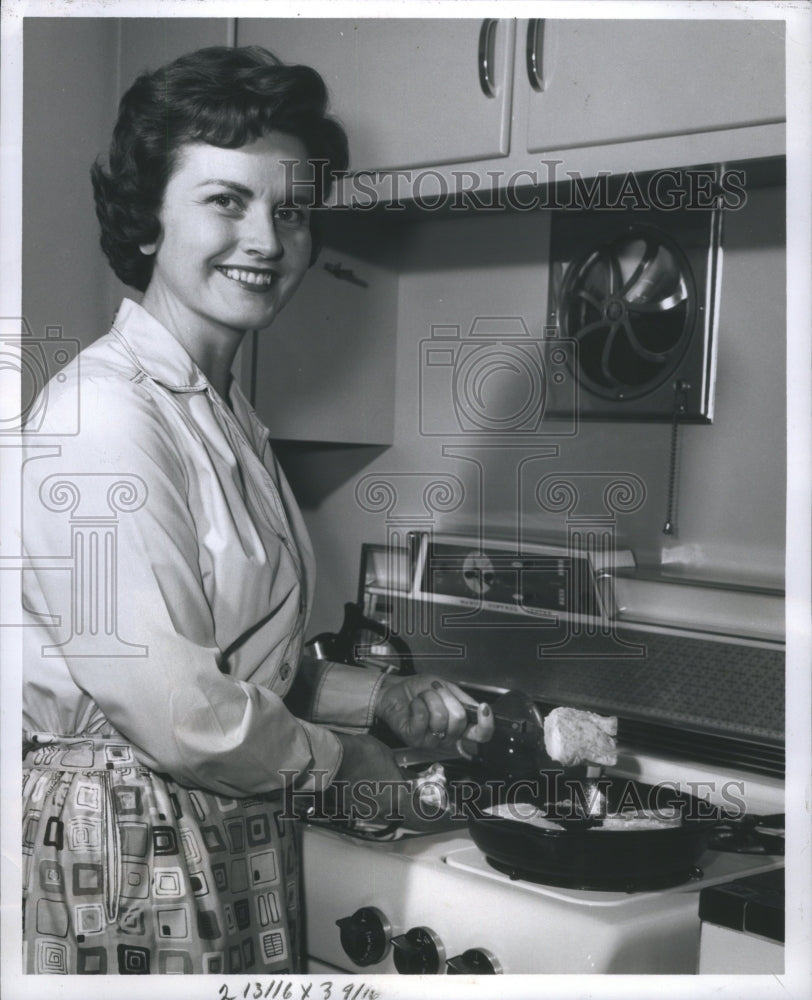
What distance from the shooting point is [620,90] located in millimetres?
1277

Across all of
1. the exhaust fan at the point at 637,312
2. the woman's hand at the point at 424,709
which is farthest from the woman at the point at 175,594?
the exhaust fan at the point at 637,312

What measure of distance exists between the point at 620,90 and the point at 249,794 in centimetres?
89

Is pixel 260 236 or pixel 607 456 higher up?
pixel 260 236

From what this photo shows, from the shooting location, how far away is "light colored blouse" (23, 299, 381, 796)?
3.46 feet

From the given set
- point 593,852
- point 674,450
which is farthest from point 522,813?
point 674,450

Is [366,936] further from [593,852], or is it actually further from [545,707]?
[545,707]

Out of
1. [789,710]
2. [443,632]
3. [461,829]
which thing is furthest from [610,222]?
[461,829]

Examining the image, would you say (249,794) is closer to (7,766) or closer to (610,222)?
(7,766)

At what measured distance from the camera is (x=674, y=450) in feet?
4.88

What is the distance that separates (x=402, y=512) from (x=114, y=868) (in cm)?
57

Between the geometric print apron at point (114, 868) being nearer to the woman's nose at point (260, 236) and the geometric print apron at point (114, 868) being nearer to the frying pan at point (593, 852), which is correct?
the frying pan at point (593, 852)

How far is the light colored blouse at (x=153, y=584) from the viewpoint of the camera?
3.46ft

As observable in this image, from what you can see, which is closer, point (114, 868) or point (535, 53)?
point (114, 868)

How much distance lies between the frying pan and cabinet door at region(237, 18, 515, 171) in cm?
80
